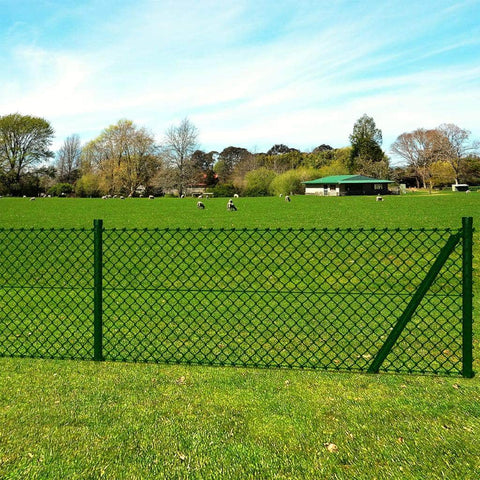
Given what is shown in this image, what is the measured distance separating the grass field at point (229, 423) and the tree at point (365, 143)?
7469 cm

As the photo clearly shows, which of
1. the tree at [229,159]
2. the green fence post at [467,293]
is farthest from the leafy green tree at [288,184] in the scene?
the green fence post at [467,293]

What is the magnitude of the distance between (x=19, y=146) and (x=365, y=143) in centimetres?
5076

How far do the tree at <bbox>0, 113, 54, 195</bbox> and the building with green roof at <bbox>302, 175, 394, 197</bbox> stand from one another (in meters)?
34.5

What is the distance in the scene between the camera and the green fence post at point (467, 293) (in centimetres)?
364

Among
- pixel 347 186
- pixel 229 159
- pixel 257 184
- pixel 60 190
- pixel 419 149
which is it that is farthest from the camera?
pixel 229 159

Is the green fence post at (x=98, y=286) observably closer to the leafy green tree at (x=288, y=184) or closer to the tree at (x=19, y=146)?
the leafy green tree at (x=288, y=184)

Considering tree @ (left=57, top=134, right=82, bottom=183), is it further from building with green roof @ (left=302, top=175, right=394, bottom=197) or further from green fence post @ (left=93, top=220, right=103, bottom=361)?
green fence post @ (left=93, top=220, right=103, bottom=361)

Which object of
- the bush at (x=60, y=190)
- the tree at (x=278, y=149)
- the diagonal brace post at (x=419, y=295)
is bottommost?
the diagonal brace post at (x=419, y=295)

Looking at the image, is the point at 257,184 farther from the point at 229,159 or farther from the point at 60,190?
the point at 229,159

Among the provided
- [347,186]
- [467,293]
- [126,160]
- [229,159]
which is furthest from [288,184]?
[467,293]

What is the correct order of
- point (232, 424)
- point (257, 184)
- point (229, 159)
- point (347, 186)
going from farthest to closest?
1. point (229, 159)
2. point (347, 186)
3. point (257, 184)
4. point (232, 424)

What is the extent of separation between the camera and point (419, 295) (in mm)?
3678

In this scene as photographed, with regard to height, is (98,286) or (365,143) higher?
(365,143)

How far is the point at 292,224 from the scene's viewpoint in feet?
56.5
